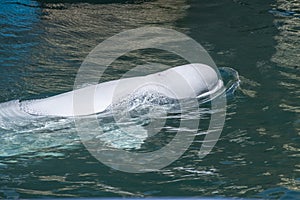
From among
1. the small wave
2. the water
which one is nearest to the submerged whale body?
the small wave

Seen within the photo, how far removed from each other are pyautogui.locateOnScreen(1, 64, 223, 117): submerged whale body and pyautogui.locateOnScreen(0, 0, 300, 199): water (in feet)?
0.76

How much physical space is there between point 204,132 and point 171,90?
104 centimetres

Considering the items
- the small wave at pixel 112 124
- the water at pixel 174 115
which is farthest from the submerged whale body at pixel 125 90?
the water at pixel 174 115

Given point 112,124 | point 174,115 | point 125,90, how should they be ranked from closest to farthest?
point 112,124
point 174,115
point 125,90

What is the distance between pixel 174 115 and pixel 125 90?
64 centimetres

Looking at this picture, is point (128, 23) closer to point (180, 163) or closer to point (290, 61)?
point (290, 61)

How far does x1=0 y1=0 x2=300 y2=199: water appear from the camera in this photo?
4689 mm

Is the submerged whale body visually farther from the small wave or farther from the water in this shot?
the water

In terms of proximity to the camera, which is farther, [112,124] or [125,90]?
[125,90]

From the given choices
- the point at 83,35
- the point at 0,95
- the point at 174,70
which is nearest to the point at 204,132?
the point at 174,70

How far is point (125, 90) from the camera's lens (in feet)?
21.4

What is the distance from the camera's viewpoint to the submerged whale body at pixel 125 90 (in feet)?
20.3

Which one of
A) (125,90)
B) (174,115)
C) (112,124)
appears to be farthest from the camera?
(125,90)

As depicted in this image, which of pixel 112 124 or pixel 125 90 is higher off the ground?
pixel 125 90
